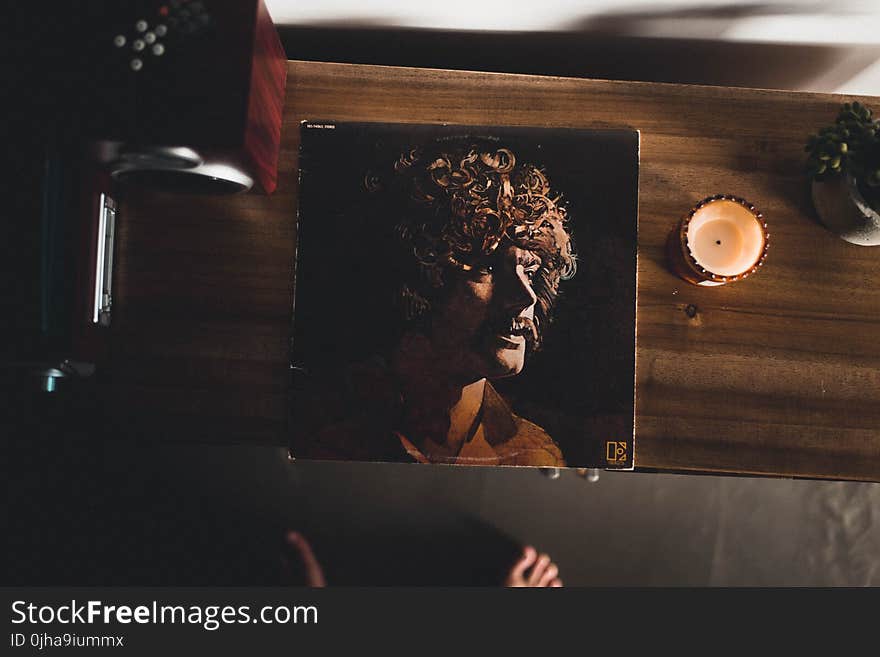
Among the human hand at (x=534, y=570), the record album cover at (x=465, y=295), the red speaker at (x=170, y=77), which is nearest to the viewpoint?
the red speaker at (x=170, y=77)

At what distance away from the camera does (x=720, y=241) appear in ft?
1.73

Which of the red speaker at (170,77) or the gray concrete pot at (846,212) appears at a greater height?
the red speaker at (170,77)

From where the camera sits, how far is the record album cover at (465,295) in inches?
21.1

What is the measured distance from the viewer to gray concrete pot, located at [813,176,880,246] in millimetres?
483

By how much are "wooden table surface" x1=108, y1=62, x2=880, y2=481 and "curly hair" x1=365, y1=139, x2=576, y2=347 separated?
0.20ft

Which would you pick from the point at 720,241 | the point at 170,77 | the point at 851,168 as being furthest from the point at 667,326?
the point at 170,77

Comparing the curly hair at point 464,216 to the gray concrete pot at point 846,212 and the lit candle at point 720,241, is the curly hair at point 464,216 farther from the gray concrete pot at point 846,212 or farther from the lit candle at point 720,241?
the gray concrete pot at point 846,212

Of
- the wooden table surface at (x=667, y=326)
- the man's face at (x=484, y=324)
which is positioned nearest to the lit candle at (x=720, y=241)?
the wooden table surface at (x=667, y=326)

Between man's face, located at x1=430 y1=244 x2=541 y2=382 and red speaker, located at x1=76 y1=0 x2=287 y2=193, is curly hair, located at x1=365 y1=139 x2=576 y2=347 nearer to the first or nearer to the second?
man's face, located at x1=430 y1=244 x2=541 y2=382

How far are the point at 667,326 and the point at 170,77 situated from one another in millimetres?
488

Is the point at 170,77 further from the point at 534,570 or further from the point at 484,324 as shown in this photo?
the point at 534,570

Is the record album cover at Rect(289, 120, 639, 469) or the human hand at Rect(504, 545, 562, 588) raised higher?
the record album cover at Rect(289, 120, 639, 469)

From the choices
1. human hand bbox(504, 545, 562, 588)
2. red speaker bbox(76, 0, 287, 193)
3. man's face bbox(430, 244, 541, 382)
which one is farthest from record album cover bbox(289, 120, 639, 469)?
human hand bbox(504, 545, 562, 588)

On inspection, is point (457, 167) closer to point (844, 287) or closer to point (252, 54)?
point (252, 54)
